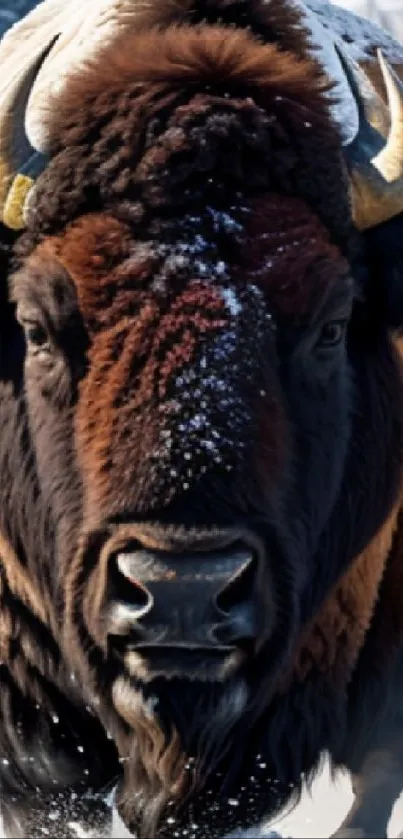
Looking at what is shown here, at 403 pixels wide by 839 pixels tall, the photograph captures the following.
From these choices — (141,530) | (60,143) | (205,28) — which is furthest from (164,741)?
(205,28)

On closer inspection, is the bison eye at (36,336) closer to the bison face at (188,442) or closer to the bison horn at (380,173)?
the bison face at (188,442)

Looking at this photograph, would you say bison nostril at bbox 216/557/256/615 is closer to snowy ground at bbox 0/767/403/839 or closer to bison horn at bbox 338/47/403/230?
bison horn at bbox 338/47/403/230

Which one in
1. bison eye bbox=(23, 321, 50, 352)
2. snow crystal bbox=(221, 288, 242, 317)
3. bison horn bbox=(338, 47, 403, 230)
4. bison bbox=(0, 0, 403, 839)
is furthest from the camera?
bison horn bbox=(338, 47, 403, 230)

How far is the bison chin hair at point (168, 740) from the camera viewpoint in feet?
12.8

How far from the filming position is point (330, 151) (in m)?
4.13

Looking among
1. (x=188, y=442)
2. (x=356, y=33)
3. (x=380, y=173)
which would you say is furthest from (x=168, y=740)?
(x=356, y=33)

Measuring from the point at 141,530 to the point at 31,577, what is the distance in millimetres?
704

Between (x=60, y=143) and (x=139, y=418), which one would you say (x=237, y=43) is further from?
(x=139, y=418)

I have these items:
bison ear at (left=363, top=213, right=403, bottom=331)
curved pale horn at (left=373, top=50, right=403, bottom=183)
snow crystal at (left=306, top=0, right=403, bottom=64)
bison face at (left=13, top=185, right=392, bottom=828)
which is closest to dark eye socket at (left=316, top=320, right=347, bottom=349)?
bison face at (left=13, top=185, right=392, bottom=828)

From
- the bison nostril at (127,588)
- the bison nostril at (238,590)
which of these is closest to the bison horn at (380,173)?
the bison nostril at (238,590)

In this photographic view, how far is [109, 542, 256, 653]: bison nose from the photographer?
11.8ft

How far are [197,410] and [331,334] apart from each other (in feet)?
1.54

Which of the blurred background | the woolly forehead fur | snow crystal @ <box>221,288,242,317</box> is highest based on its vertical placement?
the woolly forehead fur

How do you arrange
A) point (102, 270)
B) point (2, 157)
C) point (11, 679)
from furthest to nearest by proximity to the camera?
point (11, 679) < point (2, 157) < point (102, 270)
